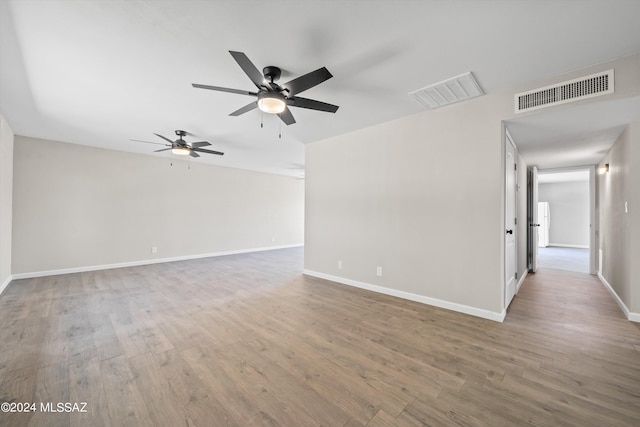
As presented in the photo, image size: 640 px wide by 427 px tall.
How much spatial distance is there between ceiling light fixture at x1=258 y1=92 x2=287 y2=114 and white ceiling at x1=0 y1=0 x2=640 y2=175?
31 centimetres

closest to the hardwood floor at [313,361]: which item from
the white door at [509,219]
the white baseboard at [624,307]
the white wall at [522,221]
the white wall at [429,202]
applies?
the white baseboard at [624,307]

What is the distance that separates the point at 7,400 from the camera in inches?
62.7

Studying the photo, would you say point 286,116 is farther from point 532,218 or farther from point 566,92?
point 532,218

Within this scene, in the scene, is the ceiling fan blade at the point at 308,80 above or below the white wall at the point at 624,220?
above

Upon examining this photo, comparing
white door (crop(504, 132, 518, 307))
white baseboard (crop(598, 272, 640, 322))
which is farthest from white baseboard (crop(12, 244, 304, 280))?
white baseboard (crop(598, 272, 640, 322))

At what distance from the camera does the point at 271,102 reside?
2414 mm

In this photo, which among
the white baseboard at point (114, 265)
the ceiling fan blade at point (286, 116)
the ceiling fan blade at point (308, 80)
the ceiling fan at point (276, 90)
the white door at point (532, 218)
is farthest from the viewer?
the white door at point (532, 218)

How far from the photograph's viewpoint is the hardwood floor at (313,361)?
150cm

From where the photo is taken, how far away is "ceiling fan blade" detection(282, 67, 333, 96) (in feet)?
6.44

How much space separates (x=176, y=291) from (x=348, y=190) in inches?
130

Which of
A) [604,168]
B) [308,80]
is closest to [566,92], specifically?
[308,80]

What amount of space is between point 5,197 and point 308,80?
5532 millimetres

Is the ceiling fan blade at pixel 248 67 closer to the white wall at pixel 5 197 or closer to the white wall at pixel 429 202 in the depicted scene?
the white wall at pixel 429 202

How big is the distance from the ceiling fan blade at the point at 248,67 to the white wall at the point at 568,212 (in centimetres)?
1229
